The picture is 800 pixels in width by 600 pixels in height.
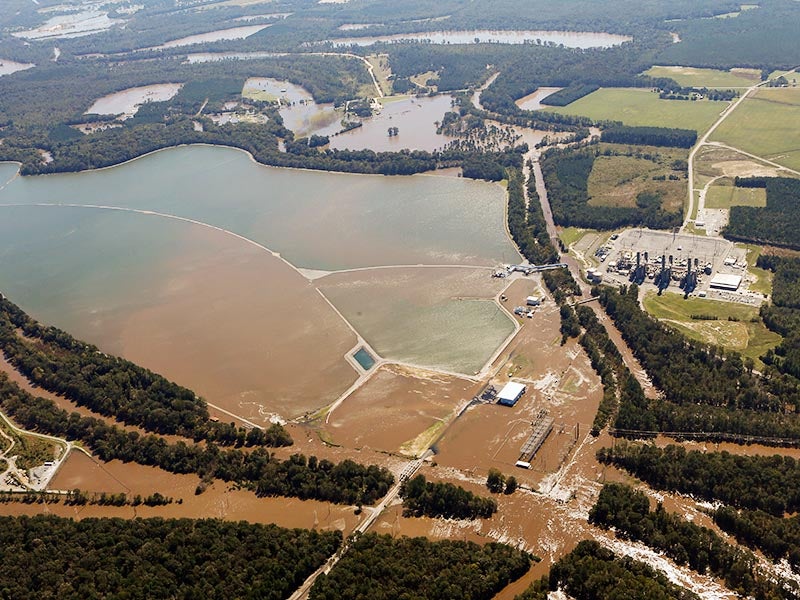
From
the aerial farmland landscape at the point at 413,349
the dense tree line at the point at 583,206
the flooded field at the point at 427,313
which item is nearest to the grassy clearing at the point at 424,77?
the aerial farmland landscape at the point at 413,349

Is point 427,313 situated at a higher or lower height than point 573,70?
lower

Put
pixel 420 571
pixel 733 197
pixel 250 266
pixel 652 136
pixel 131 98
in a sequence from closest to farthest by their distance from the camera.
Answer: pixel 420 571 → pixel 250 266 → pixel 733 197 → pixel 652 136 → pixel 131 98

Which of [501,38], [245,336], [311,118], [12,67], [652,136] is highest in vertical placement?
[12,67]

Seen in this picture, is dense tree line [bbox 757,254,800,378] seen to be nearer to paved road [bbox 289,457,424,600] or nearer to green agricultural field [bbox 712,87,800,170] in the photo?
paved road [bbox 289,457,424,600]

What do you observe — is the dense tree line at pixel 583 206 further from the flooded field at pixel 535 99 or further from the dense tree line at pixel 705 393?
the flooded field at pixel 535 99

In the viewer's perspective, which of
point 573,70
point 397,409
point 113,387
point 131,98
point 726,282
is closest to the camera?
point 397,409

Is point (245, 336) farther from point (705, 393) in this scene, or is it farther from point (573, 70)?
point (573, 70)

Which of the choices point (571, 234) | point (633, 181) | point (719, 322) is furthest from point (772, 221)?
point (719, 322)

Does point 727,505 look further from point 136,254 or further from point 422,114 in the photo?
point 422,114
